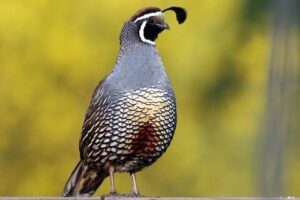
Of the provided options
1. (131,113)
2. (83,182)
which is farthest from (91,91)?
(131,113)

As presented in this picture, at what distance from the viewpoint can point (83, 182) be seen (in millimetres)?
3639

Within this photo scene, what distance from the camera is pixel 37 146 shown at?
7484 mm

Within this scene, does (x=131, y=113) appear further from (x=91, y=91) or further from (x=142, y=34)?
(x=91, y=91)

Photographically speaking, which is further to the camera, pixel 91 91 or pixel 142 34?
pixel 91 91

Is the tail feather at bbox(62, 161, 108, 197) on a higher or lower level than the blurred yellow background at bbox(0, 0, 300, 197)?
lower

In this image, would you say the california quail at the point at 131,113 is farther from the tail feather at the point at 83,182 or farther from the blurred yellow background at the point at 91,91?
the blurred yellow background at the point at 91,91

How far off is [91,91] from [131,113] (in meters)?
3.88

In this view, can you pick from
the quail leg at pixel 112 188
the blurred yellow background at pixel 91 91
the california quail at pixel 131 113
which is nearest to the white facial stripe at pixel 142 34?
the california quail at pixel 131 113

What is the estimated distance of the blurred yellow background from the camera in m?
7.35

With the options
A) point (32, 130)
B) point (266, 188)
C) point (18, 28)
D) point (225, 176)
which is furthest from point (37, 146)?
point (266, 188)

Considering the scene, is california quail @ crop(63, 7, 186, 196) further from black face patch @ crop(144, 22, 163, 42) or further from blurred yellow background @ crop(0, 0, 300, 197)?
blurred yellow background @ crop(0, 0, 300, 197)

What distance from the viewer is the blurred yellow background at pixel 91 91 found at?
24.1ft

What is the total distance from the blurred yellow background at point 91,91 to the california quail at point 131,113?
3.39m

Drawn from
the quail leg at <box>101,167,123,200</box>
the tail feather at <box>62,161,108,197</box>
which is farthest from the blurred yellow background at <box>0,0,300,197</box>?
the quail leg at <box>101,167,123,200</box>
